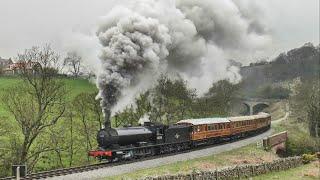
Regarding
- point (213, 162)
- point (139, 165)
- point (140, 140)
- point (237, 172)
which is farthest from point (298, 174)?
point (140, 140)

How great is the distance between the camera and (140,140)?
32156 millimetres

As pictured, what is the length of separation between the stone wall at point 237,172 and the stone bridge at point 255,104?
77.5m

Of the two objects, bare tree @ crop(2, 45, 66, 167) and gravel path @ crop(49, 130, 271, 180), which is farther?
bare tree @ crop(2, 45, 66, 167)

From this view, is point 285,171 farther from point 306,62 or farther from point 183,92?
point 306,62

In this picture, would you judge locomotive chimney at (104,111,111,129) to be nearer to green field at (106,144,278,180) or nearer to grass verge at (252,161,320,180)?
green field at (106,144,278,180)

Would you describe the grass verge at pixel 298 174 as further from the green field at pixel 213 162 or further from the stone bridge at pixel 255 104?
the stone bridge at pixel 255 104

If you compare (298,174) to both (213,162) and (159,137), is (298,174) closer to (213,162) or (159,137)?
(213,162)

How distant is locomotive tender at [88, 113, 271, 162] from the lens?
29.8 metres

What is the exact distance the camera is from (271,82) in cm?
12375

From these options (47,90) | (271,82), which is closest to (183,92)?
(47,90)

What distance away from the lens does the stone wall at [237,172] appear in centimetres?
2242

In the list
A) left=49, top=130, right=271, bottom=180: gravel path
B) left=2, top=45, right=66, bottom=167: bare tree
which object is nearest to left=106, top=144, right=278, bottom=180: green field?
left=49, top=130, right=271, bottom=180: gravel path

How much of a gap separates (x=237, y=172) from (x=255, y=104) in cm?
9260

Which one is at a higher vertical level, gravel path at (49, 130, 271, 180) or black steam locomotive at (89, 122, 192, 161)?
black steam locomotive at (89, 122, 192, 161)
